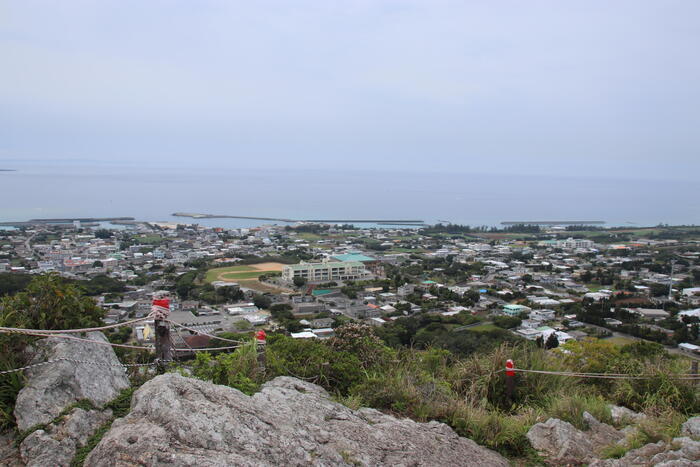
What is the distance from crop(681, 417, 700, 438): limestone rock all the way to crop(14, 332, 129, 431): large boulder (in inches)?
160

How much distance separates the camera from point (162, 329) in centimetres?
325

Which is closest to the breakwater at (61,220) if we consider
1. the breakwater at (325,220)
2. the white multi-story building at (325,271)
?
the breakwater at (325,220)

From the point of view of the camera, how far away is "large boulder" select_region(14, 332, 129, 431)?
102 inches

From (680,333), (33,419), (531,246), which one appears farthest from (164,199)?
(33,419)

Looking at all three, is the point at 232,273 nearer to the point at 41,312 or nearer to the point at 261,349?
the point at 261,349

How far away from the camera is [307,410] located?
2.92m

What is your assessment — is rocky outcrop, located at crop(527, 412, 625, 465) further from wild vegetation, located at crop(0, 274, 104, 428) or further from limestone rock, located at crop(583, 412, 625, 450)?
wild vegetation, located at crop(0, 274, 104, 428)

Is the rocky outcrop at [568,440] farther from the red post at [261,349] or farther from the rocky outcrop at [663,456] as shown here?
the red post at [261,349]

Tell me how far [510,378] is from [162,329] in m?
3.03

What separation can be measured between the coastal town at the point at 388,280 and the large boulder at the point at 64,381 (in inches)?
62.2

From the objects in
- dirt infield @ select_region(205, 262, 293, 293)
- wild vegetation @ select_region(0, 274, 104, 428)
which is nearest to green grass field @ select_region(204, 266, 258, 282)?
dirt infield @ select_region(205, 262, 293, 293)

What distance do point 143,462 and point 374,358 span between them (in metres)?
3.01

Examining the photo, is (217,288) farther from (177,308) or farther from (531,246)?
(531,246)

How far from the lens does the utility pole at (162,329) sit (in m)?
3.21
